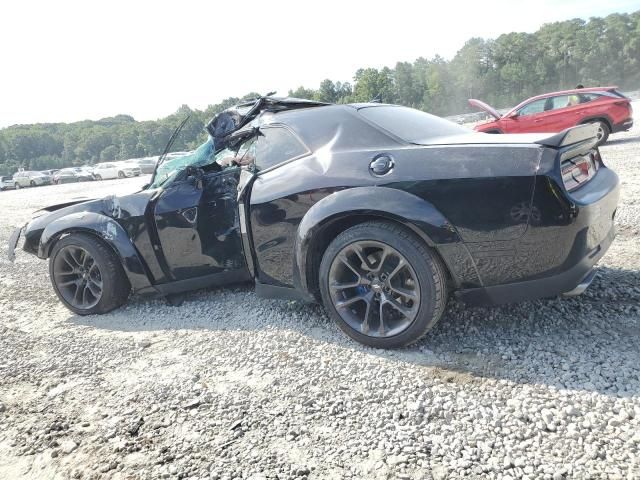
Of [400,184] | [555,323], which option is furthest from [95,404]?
[555,323]

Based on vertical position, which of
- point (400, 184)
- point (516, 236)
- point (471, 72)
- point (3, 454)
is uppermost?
point (471, 72)

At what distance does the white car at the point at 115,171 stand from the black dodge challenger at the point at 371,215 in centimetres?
3335

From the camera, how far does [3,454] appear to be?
2.49 metres

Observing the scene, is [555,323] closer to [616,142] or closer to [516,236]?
[516,236]

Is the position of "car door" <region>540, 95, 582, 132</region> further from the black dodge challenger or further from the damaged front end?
the damaged front end

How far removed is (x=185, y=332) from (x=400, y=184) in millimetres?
2142

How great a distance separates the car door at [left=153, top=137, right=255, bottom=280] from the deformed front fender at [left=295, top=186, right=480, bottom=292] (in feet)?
4.02

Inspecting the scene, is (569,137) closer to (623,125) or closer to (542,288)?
(542,288)

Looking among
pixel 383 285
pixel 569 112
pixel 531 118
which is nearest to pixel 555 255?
pixel 383 285

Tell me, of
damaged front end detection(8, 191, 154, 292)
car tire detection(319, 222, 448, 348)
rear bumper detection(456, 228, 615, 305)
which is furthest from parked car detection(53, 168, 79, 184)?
rear bumper detection(456, 228, 615, 305)

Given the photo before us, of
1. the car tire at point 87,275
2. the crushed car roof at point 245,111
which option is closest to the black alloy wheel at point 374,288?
the crushed car roof at point 245,111

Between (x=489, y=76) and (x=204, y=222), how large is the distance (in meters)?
95.9

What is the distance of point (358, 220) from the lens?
3.01m

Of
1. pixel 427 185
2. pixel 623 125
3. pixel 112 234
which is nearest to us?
pixel 427 185
